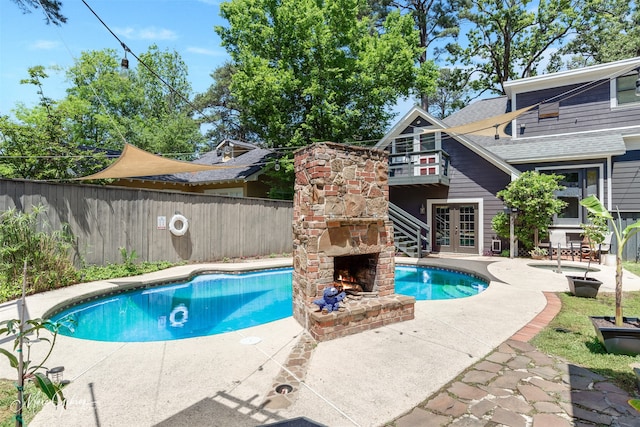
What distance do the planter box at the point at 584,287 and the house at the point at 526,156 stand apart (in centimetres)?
501

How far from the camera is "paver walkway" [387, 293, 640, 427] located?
233 centimetres

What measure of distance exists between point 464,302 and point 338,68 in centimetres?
1145

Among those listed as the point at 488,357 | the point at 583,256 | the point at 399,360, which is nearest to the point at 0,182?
the point at 399,360

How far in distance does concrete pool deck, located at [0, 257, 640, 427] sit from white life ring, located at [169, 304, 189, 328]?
1.83 metres

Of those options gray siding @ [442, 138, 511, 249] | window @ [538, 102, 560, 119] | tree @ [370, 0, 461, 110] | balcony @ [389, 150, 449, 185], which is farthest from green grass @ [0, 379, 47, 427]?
tree @ [370, 0, 461, 110]

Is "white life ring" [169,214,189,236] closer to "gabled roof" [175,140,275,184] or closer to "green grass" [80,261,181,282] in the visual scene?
"green grass" [80,261,181,282]

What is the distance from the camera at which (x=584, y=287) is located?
18.2 feet

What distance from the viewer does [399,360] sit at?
10.8 feet

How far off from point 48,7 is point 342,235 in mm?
6461

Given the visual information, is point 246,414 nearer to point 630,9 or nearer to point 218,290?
point 218,290

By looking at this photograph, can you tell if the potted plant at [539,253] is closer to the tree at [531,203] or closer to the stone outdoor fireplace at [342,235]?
the tree at [531,203]

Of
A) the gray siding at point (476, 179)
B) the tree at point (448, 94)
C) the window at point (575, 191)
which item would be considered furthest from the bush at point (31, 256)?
the tree at point (448, 94)

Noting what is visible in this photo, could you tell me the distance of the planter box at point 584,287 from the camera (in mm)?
5473

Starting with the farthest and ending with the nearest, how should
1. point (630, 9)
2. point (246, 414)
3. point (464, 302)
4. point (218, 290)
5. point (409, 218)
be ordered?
1. point (630, 9)
2. point (409, 218)
3. point (218, 290)
4. point (464, 302)
5. point (246, 414)
